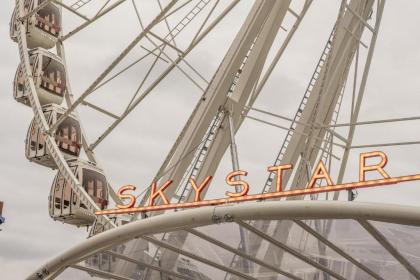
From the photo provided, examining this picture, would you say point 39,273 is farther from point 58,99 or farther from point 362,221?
point 58,99

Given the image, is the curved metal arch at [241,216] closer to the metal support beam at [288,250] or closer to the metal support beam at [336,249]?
the metal support beam at [288,250]

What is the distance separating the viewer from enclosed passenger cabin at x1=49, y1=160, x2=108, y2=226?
25.6m

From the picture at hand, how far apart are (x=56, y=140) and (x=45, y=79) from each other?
7.65 ft

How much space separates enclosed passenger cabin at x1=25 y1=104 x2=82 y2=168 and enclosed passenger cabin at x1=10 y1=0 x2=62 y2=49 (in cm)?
285

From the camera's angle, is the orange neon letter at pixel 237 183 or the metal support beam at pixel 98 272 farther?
the metal support beam at pixel 98 272

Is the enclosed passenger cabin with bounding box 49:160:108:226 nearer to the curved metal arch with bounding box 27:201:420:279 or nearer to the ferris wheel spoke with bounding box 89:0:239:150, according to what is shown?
the ferris wheel spoke with bounding box 89:0:239:150

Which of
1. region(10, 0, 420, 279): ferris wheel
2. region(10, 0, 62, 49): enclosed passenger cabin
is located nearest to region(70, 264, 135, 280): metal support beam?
region(10, 0, 420, 279): ferris wheel

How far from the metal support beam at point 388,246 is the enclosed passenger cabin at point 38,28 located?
59.2 feet

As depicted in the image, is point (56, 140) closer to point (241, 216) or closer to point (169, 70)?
point (169, 70)

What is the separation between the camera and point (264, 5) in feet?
69.9

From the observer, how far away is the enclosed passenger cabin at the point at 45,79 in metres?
27.7

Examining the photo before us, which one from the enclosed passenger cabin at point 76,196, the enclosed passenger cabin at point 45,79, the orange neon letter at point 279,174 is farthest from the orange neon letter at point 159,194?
the enclosed passenger cabin at point 45,79

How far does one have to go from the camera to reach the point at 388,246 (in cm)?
1320

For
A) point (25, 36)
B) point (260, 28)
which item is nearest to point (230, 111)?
A: point (260, 28)
